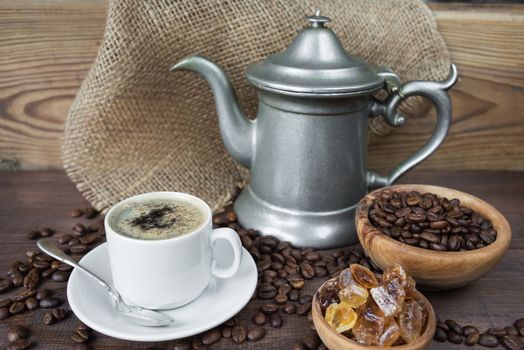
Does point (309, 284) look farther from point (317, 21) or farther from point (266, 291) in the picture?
point (317, 21)

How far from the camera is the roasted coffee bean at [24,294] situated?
827 mm

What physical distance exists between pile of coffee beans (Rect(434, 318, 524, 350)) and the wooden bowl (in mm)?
64

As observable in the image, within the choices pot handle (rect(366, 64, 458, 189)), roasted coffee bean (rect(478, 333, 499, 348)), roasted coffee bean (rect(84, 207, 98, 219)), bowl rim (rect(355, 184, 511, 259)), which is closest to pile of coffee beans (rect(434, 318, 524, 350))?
roasted coffee bean (rect(478, 333, 499, 348))

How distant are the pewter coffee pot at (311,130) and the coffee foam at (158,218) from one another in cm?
20

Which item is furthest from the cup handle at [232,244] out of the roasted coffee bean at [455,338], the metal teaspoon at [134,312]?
the roasted coffee bean at [455,338]

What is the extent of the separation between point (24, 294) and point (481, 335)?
2.22ft

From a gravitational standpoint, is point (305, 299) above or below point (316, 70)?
below

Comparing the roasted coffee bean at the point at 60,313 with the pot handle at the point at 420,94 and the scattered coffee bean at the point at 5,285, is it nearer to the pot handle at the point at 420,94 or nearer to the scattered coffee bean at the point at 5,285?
the scattered coffee bean at the point at 5,285

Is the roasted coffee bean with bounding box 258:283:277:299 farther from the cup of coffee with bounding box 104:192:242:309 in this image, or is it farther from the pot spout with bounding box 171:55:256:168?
the pot spout with bounding box 171:55:256:168

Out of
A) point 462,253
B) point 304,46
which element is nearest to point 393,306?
point 462,253

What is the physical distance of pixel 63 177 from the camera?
1.27 m

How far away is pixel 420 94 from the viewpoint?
977mm

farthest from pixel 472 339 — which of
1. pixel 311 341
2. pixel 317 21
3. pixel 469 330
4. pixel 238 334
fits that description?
pixel 317 21

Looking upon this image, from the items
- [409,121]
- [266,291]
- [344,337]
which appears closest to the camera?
[344,337]
